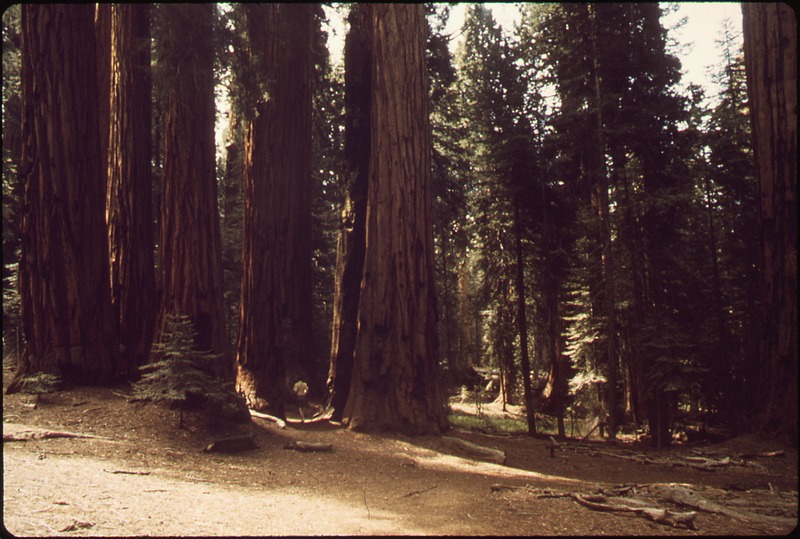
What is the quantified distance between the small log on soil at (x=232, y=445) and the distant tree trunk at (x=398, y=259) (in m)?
1.76

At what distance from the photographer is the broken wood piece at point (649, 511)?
3.82 m

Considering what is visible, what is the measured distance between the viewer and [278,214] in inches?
405

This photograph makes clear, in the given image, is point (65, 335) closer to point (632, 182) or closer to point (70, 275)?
point (70, 275)

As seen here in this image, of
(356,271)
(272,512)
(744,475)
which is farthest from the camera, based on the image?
(356,271)

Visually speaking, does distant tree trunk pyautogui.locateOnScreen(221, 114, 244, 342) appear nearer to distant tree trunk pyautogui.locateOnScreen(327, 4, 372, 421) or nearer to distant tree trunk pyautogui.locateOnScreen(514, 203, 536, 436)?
distant tree trunk pyautogui.locateOnScreen(327, 4, 372, 421)

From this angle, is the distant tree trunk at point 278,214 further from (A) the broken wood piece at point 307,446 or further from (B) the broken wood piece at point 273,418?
(A) the broken wood piece at point 307,446

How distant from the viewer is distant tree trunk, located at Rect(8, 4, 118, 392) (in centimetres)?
699

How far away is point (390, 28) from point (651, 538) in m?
7.89

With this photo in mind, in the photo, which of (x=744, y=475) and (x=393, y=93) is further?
(x=393, y=93)

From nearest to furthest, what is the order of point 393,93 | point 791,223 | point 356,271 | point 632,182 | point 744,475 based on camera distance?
point 744,475 → point 791,223 → point 393,93 → point 356,271 → point 632,182

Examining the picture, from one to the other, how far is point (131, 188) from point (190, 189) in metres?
1.90

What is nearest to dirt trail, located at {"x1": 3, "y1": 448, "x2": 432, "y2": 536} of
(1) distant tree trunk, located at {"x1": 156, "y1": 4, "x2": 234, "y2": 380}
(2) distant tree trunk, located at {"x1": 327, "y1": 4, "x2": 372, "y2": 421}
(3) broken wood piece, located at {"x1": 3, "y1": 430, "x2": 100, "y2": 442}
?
(3) broken wood piece, located at {"x1": 3, "y1": 430, "x2": 100, "y2": 442}

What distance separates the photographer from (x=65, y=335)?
7043 millimetres

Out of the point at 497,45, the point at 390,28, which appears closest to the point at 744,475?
the point at 390,28
